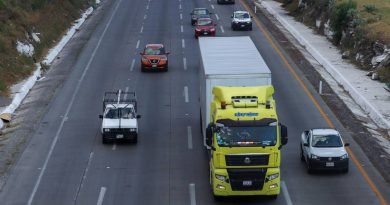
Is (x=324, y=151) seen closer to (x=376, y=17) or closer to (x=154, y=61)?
(x=154, y=61)

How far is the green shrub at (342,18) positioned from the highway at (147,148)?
16.8 ft

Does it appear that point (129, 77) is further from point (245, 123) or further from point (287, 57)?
→ point (245, 123)

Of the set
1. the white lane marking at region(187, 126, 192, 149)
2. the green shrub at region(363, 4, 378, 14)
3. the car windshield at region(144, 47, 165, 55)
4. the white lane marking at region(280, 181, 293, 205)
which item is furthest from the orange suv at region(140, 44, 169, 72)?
the white lane marking at region(280, 181, 293, 205)

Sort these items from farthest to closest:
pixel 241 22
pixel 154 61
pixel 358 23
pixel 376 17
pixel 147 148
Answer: pixel 241 22 → pixel 376 17 → pixel 358 23 → pixel 154 61 → pixel 147 148

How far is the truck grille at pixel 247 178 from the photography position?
87.8ft

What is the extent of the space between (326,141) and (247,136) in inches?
243

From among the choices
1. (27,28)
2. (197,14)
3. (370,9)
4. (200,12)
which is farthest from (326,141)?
(200,12)

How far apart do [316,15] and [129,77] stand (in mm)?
25867

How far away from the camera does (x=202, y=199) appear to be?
2889 cm

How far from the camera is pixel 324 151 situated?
103ft

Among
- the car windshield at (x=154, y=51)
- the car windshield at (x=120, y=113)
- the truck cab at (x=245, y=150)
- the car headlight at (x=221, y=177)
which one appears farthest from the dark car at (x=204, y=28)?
the car headlight at (x=221, y=177)

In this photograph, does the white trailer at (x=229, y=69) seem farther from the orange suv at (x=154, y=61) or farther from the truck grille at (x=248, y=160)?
the orange suv at (x=154, y=61)

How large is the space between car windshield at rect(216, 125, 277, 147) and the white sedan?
4767 mm

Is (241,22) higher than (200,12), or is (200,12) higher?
(241,22)
